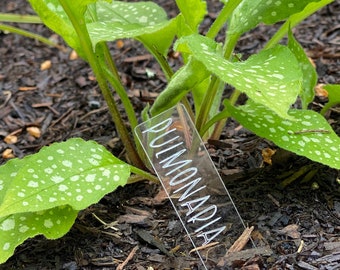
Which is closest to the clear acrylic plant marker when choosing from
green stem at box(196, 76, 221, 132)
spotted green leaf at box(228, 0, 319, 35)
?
green stem at box(196, 76, 221, 132)

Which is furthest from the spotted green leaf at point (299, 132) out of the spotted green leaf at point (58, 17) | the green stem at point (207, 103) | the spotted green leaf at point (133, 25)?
the spotted green leaf at point (58, 17)

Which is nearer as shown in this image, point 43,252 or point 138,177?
point 43,252

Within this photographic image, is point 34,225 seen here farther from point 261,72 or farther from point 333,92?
point 333,92

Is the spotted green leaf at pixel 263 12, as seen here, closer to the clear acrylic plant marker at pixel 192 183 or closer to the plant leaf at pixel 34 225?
the clear acrylic plant marker at pixel 192 183

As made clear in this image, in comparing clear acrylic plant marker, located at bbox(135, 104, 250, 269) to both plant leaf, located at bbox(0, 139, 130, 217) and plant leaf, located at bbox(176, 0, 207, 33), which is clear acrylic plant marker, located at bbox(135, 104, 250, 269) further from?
plant leaf, located at bbox(176, 0, 207, 33)

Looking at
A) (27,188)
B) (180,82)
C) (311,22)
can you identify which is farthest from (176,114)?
A: (311,22)

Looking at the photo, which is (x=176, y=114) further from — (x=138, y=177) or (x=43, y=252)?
(x=43, y=252)
